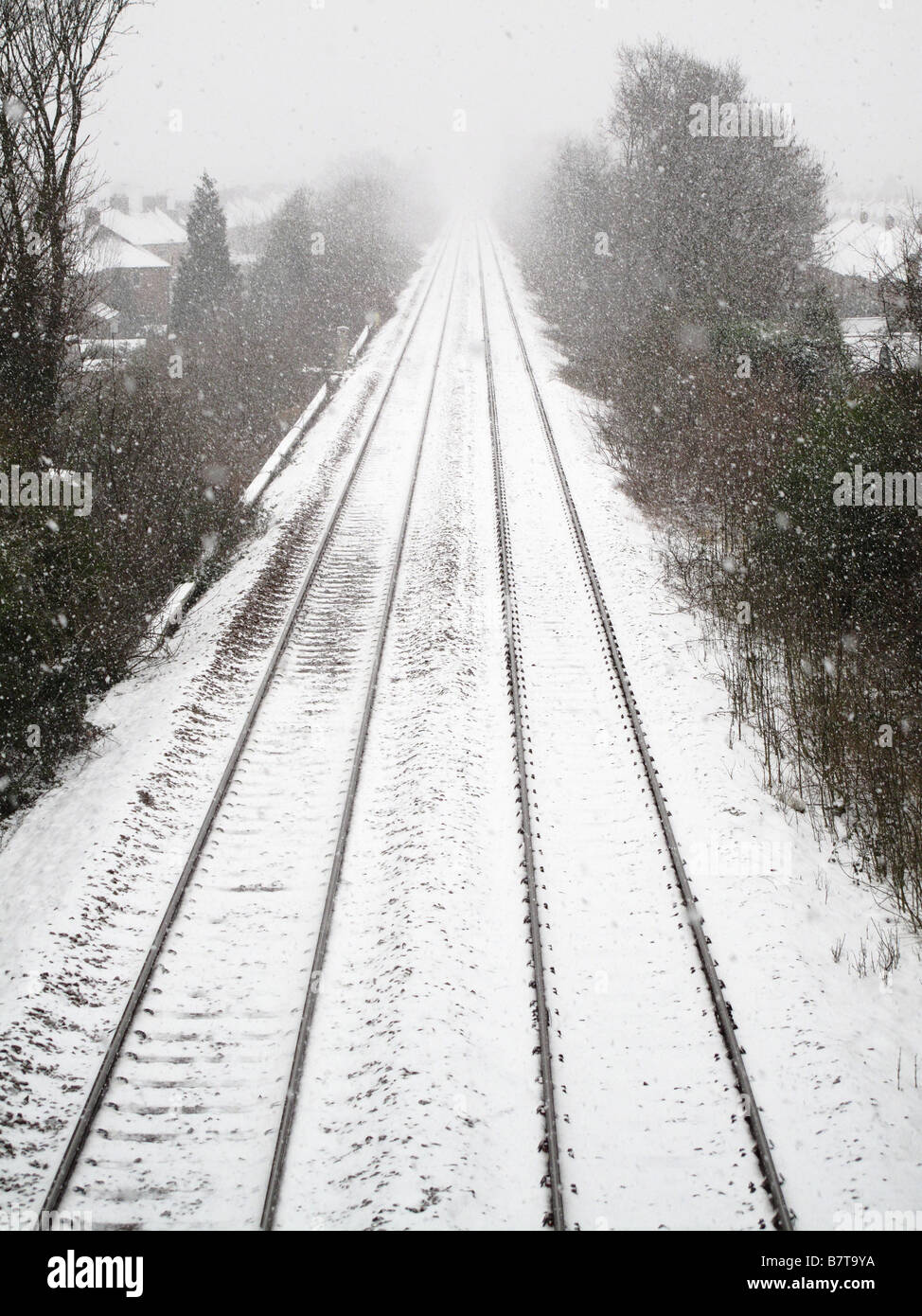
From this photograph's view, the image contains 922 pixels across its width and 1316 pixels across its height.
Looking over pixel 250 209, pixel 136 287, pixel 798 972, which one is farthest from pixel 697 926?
pixel 250 209

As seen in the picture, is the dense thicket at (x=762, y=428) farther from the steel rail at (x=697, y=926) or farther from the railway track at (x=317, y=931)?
the railway track at (x=317, y=931)

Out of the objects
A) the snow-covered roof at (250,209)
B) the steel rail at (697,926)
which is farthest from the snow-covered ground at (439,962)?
the snow-covered roof at (250,209)

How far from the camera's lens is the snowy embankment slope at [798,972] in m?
4.50

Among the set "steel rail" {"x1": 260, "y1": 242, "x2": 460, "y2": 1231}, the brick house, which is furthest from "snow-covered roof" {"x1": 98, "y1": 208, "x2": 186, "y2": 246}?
"steel rail" {"x1": 260, "y1": 242, "x2": 460, "y2": 1231}

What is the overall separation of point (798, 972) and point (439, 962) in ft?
8.31

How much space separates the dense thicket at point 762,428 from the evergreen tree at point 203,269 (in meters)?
18.4

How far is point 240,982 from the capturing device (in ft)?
19.0

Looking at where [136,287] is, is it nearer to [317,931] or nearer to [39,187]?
[39,187]

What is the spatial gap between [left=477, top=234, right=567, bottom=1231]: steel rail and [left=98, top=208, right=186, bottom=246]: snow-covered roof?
51.2 metres

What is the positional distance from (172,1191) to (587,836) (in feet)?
13.4

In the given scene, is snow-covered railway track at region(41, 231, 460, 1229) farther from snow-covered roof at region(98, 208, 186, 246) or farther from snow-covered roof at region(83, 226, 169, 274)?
snow-covered roof at region(98, 208, 186, 246)

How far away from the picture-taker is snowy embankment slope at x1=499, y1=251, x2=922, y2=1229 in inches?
177
